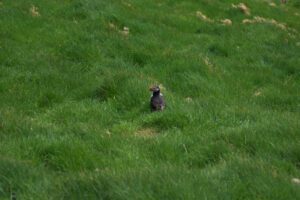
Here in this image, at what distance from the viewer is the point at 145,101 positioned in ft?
40.2

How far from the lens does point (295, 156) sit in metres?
8.15

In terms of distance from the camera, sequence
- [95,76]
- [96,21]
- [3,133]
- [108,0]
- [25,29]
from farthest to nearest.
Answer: [108,0]
[96,21]
[25,29]
[95,76]
[3,133]

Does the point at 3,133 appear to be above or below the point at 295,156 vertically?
below

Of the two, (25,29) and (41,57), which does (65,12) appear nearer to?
(25,29)

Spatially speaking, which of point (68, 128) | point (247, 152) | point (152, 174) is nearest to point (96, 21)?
point (68, 128)

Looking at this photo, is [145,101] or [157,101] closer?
[157,101]

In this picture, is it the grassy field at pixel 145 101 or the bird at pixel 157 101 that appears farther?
the bird at pixel 157 101

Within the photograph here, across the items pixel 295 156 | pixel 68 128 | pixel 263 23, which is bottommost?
pixel 263 23

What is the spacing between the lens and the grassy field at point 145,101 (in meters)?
7.09

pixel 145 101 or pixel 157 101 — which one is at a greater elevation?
pixel 157 101

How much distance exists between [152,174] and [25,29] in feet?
34.4

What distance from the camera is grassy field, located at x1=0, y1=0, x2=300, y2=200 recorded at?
7090mm

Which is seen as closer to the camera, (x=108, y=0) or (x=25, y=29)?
(x=25, y=29)

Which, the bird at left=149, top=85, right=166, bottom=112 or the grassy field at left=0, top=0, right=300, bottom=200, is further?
the bird at left=149, top=85, right=166, bottom=112
